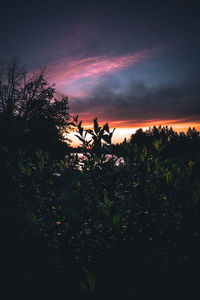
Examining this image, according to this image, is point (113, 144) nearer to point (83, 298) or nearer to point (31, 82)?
point (83, 298)

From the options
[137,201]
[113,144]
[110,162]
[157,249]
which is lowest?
[157,249]

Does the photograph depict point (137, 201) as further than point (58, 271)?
No

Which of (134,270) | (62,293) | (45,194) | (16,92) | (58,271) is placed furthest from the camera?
(16,92)

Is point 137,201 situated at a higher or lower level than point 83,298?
higher

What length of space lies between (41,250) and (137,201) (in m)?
2.96

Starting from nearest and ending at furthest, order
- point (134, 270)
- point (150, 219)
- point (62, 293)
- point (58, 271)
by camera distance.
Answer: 1. point (134, 270)
2. point (150, 219)
3. point (62, 293)
4. point (58, 271)

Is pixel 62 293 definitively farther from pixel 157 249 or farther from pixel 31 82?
pixel 31 82

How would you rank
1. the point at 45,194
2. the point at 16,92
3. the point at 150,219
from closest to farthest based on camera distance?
1. the point at 150,219
2. the point at 45,194
3. the point at 16,92

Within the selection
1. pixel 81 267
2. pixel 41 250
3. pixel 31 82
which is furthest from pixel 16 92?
pixel 81 267

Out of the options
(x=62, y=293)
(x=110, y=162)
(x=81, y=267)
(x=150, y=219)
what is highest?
(x=110, y=162)

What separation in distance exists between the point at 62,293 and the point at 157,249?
1.72m

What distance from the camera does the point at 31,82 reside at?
24.4m

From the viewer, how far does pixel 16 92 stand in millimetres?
23812

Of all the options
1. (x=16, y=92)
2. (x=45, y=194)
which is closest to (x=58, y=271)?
(x=45, y=194)
